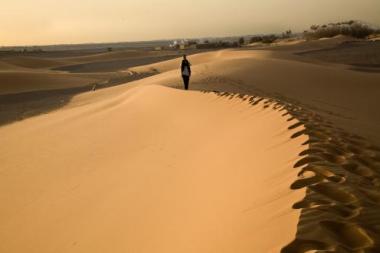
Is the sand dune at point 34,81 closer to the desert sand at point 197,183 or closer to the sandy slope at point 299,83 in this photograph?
the sandy slope at point 299,83

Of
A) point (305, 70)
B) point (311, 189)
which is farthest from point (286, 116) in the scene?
point (305, 70)

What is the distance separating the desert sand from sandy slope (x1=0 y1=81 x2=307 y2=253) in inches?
0.7

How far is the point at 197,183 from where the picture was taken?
16.2 feet

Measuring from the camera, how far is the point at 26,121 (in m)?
14.1

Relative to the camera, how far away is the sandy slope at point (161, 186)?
11.3 ft

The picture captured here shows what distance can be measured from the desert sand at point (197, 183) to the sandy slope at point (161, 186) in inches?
0.7

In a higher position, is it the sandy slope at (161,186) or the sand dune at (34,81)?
the sandy slope at (161,186)

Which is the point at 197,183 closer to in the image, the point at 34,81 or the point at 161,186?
the point at 161,186

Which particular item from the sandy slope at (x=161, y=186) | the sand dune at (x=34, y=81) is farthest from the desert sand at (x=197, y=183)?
the sand dune at (x=34, y=81)

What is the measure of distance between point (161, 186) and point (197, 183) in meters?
0.57

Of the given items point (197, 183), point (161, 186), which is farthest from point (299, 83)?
point (197, 183)

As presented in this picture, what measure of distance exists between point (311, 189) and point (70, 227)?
281 centimetres

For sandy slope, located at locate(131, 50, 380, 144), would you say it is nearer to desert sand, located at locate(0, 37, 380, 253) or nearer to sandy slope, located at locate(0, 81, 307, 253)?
desert sand, located at locate(0, 37, 380, 253)

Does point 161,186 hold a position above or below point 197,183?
below
